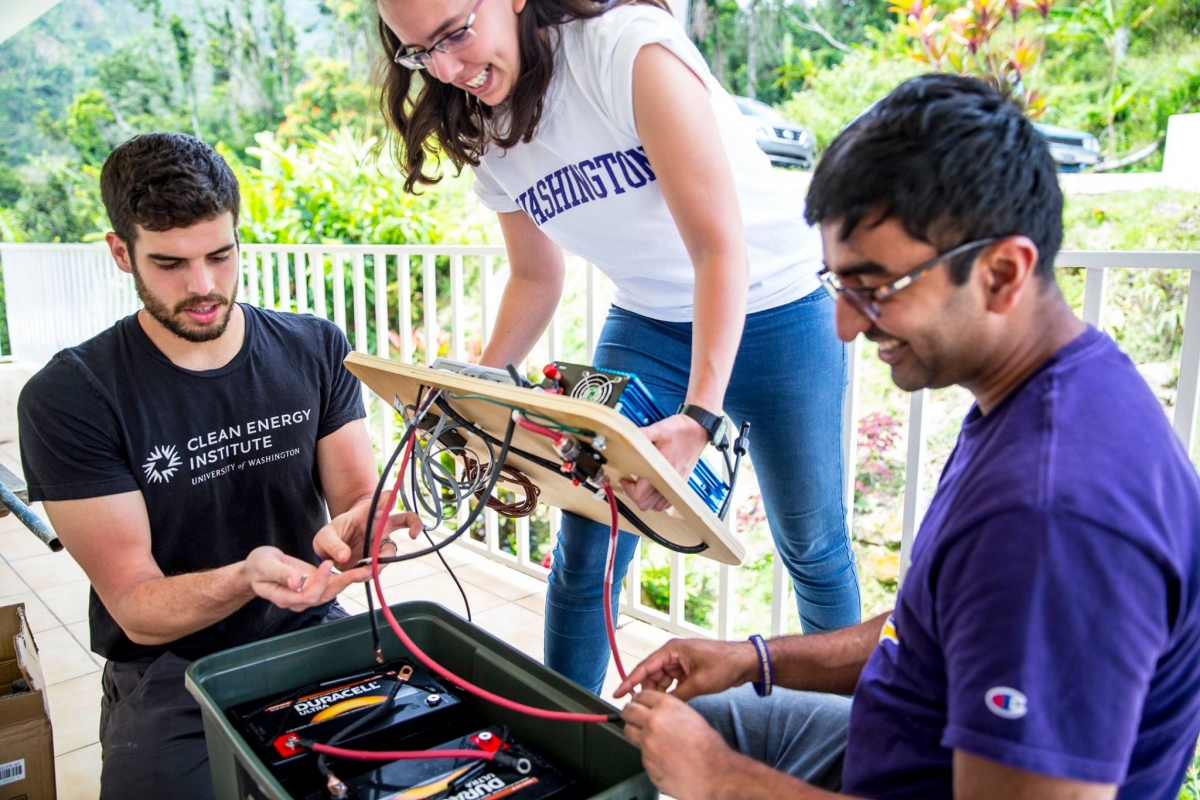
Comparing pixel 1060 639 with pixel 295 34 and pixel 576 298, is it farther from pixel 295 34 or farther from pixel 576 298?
pixel 295 34

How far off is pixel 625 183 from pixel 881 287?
0.68 meters

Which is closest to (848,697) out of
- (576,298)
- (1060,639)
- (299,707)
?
(1060,639)

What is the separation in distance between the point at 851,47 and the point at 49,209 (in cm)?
1150

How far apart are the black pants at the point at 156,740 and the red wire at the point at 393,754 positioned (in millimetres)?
516

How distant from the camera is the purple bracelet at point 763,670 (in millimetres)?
1129

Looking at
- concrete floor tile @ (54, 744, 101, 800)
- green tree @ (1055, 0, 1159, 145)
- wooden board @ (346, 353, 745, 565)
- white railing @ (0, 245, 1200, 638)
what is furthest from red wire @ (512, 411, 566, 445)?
green tree @ (1055, 0, 1159, 145)

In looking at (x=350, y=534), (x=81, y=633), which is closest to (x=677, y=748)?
(x=350, y=534)

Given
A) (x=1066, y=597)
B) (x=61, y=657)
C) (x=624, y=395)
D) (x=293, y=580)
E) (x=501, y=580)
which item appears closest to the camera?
(x=1066, y=597)

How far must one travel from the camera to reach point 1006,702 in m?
0.66

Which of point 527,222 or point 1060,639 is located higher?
point 527,222

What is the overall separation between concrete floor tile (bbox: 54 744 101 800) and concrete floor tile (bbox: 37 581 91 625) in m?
0.81

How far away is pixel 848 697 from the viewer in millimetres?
1179

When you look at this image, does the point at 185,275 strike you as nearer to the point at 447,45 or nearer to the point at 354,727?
the point at 447,45

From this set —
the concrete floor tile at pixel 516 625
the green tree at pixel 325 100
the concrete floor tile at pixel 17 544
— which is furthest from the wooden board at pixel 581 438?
the green tree at pixel 325 100
